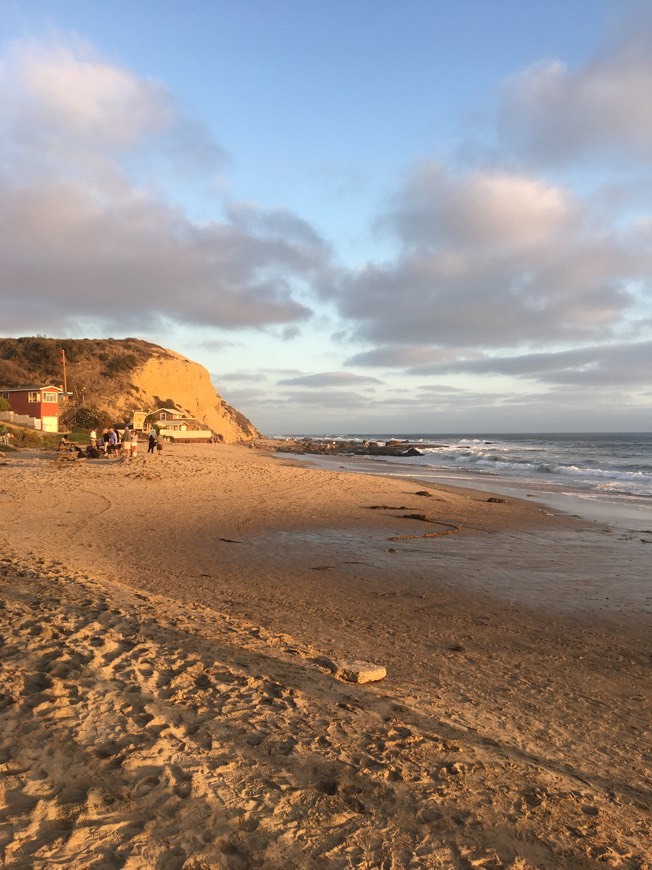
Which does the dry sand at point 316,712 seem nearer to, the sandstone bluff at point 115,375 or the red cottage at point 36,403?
the red cottage at point 36,403

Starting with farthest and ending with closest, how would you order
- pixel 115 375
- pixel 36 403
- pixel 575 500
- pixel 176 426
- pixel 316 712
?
pixel 115 375, pixel 176 426, pixel 36 403, pixel 575 500, pixel 316 712

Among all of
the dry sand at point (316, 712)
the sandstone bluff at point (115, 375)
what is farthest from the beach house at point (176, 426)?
the dry sand at point (316, 712)

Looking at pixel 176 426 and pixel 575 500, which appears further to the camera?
pixel 176 426

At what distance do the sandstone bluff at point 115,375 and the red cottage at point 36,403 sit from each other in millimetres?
5429

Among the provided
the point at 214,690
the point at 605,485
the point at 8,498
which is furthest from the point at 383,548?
the point at 605,485

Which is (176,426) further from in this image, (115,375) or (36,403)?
(115,375)

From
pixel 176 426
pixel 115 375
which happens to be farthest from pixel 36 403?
pixel 115 375

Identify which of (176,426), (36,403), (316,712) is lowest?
(316,712)

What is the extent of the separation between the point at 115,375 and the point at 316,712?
64.6 meters

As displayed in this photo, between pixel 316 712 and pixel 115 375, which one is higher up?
pixel 115 375

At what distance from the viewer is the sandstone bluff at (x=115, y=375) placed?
59812mm

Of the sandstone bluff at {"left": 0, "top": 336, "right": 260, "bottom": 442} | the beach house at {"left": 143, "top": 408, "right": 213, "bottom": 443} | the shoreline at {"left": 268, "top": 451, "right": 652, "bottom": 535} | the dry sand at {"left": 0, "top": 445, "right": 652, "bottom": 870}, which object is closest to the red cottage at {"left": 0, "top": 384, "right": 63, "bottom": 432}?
the sandstone bluff at {"left": 0, "top": 336, "right": 260, "bottom": 442}

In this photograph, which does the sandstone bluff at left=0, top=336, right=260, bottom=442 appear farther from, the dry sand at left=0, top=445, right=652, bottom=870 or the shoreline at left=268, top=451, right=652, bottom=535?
the dry sand at left=0, top=445, right=652, bottom=870

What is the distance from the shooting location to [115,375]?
208 ft
